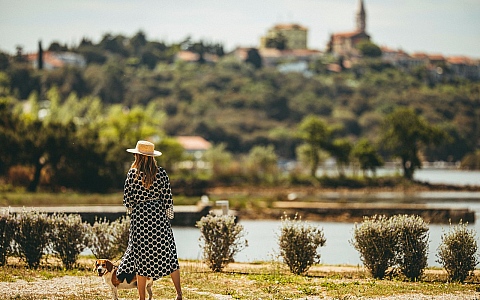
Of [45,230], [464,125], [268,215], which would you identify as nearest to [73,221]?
[45,230]

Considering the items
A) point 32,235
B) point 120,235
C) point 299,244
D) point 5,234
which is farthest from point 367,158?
point 5,234

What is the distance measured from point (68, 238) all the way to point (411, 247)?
5.10 metres

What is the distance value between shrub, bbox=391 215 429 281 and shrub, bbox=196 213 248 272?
2.31m

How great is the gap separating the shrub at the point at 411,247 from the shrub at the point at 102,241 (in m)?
4.31

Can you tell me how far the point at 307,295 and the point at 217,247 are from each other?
111 inches

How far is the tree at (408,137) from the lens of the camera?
6669 cm

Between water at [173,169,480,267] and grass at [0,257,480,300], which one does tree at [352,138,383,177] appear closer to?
water at [173,169,480,267]

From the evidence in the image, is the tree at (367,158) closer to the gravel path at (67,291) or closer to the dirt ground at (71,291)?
the dirt ground at (71,291)

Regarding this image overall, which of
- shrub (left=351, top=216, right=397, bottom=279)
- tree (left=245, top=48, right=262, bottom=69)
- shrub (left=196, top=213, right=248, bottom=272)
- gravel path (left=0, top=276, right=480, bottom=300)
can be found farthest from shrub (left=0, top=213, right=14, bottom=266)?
tree (left=245, top=48, right=262, bottom=69)

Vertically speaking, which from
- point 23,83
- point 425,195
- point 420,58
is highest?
point 420,58

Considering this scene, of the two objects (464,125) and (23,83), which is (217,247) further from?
(464,125)

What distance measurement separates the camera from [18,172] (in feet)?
137

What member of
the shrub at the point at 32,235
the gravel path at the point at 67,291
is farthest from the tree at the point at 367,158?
the gravel path at the point at 67,291

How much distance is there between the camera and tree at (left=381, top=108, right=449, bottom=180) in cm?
6669
